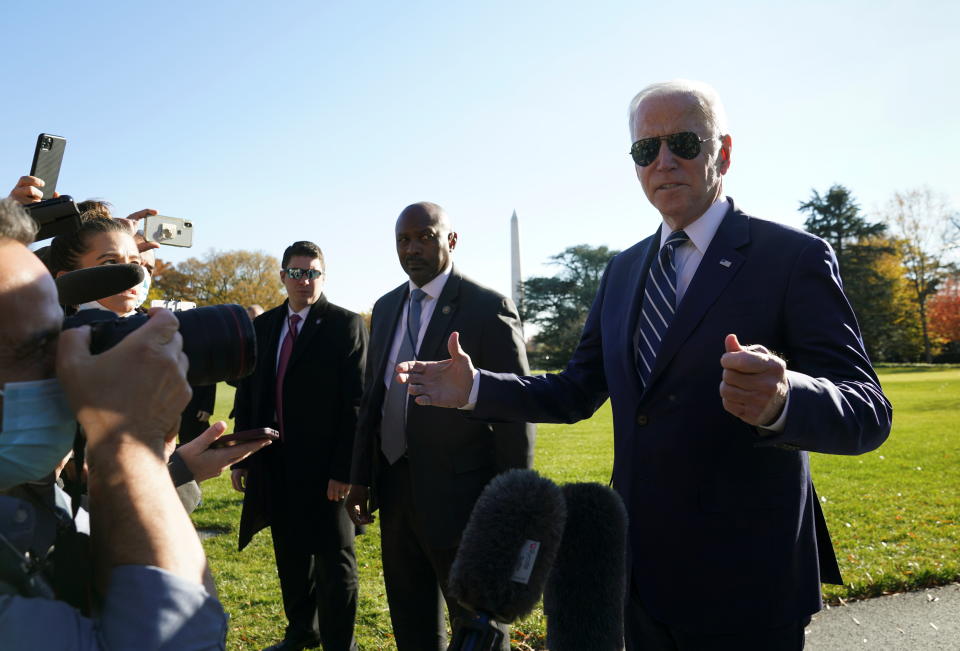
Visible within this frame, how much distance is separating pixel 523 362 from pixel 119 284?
2614mm

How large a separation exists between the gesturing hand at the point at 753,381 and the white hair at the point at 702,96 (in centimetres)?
114

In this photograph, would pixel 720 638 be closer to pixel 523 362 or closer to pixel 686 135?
pixel 686 135

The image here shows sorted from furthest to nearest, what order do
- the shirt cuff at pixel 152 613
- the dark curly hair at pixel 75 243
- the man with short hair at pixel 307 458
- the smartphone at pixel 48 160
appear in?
the man with short hair at pixel 307 458
the smartphone at pixel 48 160
the dark curly hair at pixel 75 243
the shirt cuff at pixel 152 613

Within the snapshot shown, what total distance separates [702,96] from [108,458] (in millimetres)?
2268

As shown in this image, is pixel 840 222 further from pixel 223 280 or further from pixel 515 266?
pixel 223 280

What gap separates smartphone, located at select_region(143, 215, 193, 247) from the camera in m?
4.23

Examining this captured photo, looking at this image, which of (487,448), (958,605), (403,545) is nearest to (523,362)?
(487,448)

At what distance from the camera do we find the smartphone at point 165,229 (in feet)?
13.9

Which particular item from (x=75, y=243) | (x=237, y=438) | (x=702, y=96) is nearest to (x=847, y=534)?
(x=702, y=96)

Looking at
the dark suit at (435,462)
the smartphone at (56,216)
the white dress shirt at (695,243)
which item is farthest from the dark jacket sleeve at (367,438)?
the white dress shirt at (695,243)

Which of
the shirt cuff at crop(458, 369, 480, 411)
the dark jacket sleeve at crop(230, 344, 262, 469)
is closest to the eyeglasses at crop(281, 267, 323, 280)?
the dark jacket sleeve at crop(230, 344, 262, 469)

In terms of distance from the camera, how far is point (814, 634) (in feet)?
15.1

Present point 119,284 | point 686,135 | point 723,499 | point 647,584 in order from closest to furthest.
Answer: point 119,284 → point 723,499 → point 647,584 → point 686,135

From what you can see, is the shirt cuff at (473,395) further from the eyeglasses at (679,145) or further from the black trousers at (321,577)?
the black trousers at (321,577)
